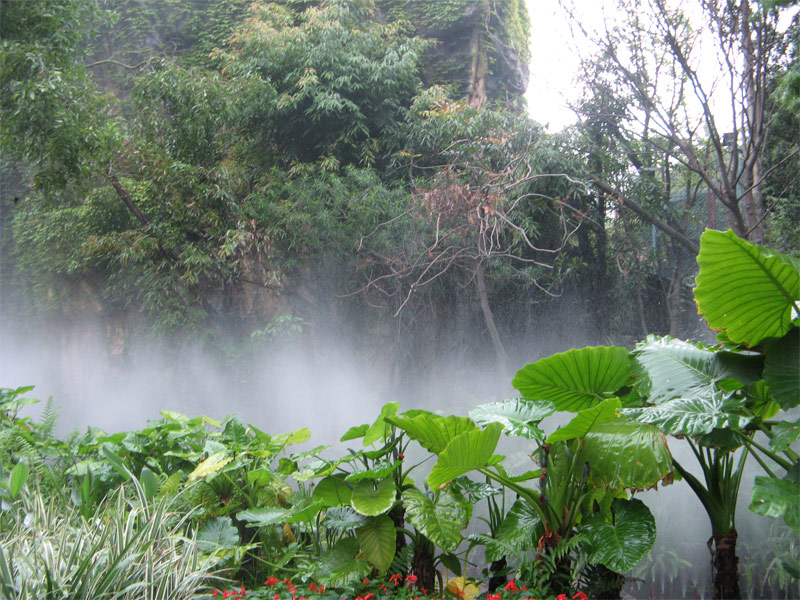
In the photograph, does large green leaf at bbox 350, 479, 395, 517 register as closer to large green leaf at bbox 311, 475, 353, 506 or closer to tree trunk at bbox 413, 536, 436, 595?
large green leaf at bbox 311, 475, 353, 506

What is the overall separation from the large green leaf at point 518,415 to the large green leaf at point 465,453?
56 mm

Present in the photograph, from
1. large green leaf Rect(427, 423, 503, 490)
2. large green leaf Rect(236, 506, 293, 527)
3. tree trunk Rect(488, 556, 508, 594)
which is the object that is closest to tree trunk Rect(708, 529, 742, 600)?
tree trunk Rect(488, 556, 508, 594)

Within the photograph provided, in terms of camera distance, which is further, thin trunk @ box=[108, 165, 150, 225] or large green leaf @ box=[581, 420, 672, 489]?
thin trunk @ box=[108, 165, 150, 225]

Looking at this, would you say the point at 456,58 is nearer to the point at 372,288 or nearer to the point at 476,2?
the point at 476,2

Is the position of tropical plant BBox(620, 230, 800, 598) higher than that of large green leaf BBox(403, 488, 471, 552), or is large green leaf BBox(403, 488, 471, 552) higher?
tropical plant BBox(620, 230, 800, 598)

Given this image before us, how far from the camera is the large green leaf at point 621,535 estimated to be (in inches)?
63.1

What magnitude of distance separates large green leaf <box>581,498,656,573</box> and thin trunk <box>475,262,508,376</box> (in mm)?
1900

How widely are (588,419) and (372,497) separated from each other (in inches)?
28.7

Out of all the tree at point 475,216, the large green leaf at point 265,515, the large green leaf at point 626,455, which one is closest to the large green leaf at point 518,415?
the large green leaf at point 626,455

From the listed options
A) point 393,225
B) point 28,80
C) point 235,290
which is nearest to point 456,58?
point 393,225

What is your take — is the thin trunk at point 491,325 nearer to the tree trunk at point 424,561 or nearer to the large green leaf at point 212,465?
the tree trunk at point 424,561

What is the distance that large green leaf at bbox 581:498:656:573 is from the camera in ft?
5.26

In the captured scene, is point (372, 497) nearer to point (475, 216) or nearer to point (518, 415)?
point (518, 415)

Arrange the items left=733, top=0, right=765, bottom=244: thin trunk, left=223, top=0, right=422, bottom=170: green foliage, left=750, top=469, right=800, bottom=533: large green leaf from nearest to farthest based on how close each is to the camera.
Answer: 1. left=750, top=469, right=800, bottom=533: large green leaf
2. left=733, top=0, right=765, bottom=244: thin trunk
3. left=223, top=0, right=422, bottom=170: green foliage
